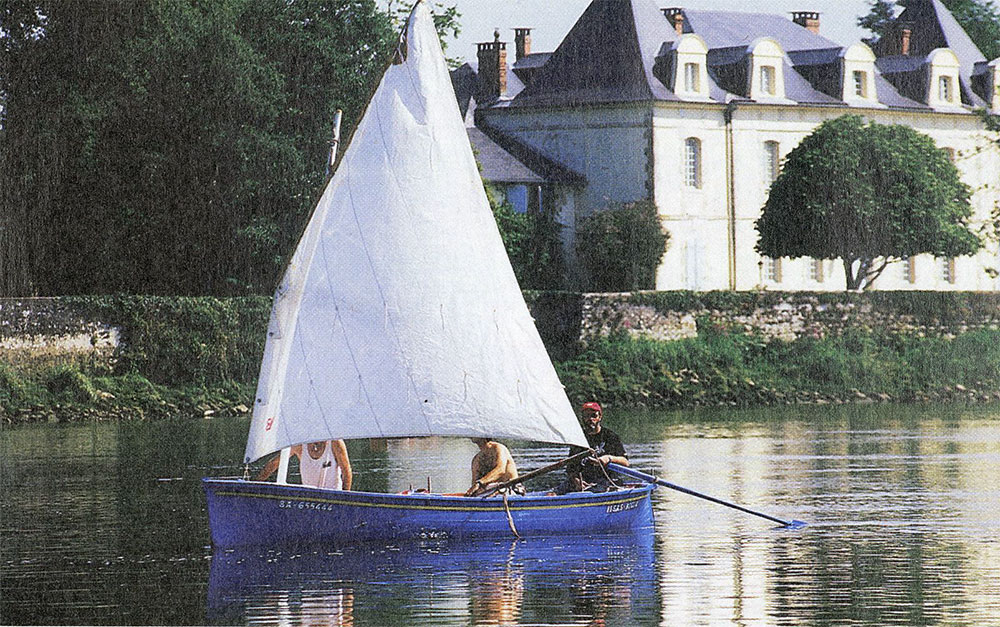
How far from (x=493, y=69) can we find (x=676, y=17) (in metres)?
6.03

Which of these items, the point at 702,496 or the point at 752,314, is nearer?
the point at 702,496

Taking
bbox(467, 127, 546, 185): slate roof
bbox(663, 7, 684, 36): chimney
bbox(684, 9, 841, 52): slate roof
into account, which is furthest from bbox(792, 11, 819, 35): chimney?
bbox(467, 127, 546, 185): slate roof

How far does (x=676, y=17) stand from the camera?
219 ft

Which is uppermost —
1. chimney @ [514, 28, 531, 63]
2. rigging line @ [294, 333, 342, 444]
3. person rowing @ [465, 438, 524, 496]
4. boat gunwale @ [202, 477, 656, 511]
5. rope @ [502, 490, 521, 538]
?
chimney @ [514, 28, 531, 63]

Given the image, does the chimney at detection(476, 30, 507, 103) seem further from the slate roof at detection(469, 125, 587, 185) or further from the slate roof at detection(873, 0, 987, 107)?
the slate roof at detection(873, 0, 987, 107)

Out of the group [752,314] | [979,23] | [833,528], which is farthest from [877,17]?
[833,528]

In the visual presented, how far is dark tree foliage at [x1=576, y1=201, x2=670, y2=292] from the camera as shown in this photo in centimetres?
6097

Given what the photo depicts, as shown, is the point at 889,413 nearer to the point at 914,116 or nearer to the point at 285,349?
the point at 914,116

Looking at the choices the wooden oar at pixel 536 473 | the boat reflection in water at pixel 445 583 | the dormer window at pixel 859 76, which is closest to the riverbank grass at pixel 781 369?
the dormer window at pixel 859 76

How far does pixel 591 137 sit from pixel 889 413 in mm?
19651

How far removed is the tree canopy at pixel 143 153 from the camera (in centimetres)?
5238

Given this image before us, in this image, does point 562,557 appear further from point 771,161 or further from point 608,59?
point 771,161

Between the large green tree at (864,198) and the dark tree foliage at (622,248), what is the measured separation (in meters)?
3.39

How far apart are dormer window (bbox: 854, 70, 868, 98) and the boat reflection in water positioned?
151 ft
